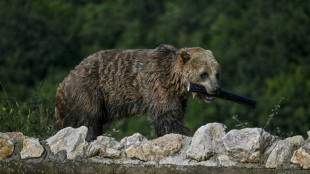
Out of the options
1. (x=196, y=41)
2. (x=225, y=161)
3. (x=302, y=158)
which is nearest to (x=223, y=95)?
(x=225, y=161)

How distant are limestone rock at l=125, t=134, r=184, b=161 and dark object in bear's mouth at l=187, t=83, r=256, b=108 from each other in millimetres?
1367

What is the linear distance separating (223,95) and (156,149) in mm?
1943

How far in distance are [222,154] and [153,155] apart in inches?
25.0

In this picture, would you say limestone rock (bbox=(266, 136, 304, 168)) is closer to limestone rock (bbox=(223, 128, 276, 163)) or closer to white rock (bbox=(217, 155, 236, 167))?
limestone rock (bbox=(223, 128, 276, 163))

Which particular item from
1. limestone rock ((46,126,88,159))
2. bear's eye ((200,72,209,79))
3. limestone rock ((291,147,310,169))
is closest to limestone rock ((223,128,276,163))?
limestone rock ((291,147,310,169))

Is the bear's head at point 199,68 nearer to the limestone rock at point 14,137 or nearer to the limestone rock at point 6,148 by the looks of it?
the limestone rock at point 14,137

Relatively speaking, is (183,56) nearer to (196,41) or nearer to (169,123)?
(169,123)

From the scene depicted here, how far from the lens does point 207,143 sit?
6551mm

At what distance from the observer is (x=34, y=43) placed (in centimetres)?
4491

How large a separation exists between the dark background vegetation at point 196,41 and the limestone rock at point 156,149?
28.0m

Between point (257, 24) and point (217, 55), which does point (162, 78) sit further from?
point (257, 24)

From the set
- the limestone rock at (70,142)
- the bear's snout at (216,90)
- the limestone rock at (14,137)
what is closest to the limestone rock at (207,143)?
the limestone rock at (70,142)

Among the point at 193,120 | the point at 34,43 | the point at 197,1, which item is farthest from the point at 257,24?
the point at 34,43

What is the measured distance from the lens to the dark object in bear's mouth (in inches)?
310
